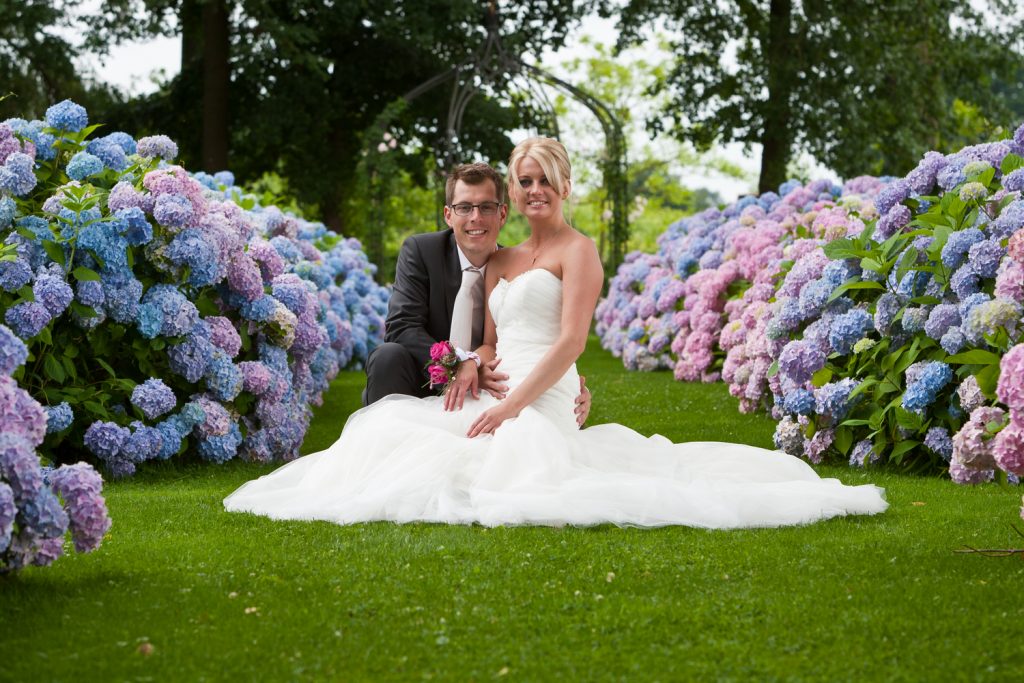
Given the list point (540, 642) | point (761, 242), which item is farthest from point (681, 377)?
point (540, 642)

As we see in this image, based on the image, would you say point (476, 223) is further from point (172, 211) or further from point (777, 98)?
point (777, 98)

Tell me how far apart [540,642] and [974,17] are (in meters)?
20.7

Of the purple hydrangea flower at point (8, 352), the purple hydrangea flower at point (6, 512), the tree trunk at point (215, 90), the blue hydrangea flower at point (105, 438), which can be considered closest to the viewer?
the purple hydrangea flower at point (6, 512)

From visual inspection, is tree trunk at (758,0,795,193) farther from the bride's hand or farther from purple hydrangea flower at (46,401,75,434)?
purple hydrangea flower at (46,401,75,434)

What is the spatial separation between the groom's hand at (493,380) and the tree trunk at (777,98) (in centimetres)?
1430

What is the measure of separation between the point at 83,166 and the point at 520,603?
4.08 metres

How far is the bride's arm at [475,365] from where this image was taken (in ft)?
18.2

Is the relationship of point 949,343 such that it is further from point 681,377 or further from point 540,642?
point 681,377

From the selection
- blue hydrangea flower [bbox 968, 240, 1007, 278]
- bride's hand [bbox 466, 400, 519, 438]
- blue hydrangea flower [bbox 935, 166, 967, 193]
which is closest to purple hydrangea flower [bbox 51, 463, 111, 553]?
bride's hand [bbox 466, 400, 519, 438]

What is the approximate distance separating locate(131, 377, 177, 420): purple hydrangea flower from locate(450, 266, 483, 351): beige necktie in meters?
1.55

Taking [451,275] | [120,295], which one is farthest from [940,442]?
[120,295]

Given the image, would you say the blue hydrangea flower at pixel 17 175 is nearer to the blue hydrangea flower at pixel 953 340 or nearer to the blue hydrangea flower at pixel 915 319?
the blue hydrangea flower at pixel 915 319

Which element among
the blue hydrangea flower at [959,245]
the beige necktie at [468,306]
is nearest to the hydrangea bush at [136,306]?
the beige necktie at [468,306]

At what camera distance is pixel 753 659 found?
3.14 m
